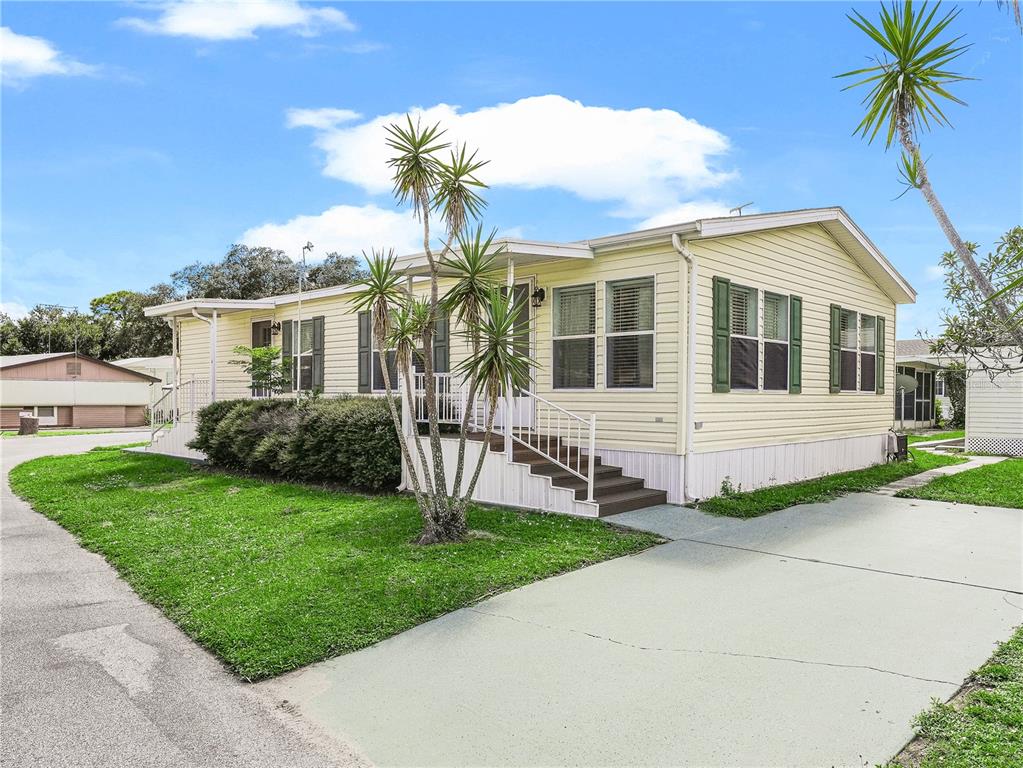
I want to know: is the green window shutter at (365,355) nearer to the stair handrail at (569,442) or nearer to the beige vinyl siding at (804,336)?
the stair handrail at (569,442)

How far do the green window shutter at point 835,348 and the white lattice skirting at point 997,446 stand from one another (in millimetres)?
7553

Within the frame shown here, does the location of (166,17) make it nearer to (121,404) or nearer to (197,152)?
(197,152)

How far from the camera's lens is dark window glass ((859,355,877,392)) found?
42.7ft

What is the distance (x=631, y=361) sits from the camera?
30.0 ft

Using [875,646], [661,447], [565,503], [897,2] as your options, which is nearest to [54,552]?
[565,503]

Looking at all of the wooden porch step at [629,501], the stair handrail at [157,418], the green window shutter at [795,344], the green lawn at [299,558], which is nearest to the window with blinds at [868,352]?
the green window shutter at [795,344]

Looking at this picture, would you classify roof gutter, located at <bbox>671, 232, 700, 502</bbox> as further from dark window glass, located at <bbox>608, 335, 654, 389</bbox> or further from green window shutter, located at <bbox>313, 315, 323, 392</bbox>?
green window shutter, located at <bbox>313, 315, 323, 392</bbox>

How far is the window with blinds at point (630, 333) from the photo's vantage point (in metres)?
8.96

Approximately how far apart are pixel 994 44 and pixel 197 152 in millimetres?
15271

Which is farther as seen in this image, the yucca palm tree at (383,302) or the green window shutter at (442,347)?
the green window shutter at (442,347)

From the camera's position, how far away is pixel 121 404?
1275 inches

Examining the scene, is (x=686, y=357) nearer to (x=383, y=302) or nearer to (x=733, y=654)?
(x=383, y=302)

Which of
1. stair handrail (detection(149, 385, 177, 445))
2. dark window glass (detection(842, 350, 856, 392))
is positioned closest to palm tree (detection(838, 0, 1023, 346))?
dark window glass (detection(842, 350, 856, 392))

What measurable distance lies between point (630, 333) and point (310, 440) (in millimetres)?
5041
